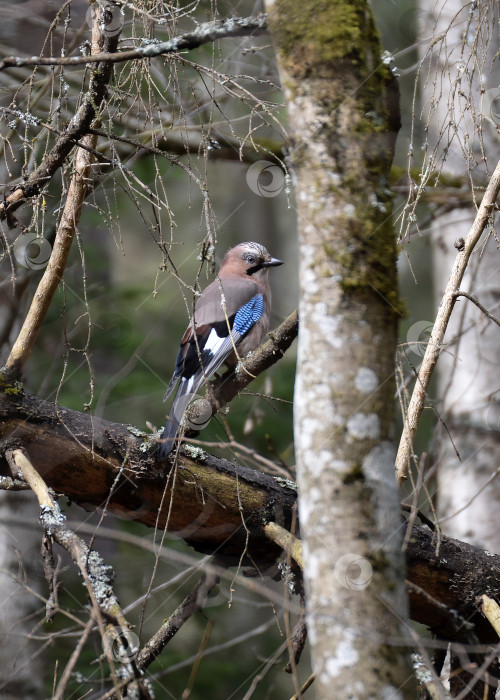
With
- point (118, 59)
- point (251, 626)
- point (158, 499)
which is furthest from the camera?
point (251, 626)

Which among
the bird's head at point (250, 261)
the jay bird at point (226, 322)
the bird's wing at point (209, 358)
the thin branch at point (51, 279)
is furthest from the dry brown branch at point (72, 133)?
the bird's head at point (250, 261)

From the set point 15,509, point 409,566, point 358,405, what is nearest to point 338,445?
point 358,405

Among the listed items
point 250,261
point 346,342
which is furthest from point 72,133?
point 250,261

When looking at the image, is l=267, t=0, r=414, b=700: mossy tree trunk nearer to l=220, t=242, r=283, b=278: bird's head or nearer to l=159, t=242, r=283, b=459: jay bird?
l=159, t=242, r=283, b=459: jay bird

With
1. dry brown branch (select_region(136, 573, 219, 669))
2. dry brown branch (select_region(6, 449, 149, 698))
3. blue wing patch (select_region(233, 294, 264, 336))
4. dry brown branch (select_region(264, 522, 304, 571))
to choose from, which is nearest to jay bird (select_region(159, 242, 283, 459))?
blue wing patch (select_region(233, 294, 264, 336))

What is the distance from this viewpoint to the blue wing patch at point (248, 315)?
4.52 m

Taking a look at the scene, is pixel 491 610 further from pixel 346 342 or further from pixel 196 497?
pixel 346 342

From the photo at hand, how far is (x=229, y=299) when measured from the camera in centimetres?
468

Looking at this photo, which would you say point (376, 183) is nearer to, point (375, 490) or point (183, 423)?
point (375, 490)

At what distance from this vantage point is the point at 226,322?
3.53 meters

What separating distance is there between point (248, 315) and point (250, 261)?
577 mm

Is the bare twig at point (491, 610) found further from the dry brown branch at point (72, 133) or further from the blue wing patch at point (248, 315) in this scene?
the dry brown branch at point (72, 133)

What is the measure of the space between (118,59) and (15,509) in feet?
13.6

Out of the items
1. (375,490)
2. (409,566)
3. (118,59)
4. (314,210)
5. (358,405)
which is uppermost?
(118,59)
